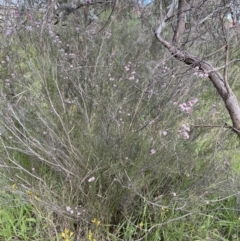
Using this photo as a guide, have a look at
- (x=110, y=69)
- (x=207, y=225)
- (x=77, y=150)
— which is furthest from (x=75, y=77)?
(x=207, y=225)

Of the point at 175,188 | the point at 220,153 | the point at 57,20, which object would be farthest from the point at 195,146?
the point at 57,20

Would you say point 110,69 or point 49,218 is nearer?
point 49,218

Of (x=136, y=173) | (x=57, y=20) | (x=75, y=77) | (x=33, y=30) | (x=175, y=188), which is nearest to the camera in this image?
(x=136, y=173)

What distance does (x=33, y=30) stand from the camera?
8.82 feet

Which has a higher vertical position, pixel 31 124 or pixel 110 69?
pixel 110 69

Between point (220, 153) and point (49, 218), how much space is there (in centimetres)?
115

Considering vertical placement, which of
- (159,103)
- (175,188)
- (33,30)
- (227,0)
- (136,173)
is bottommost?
(175,188)

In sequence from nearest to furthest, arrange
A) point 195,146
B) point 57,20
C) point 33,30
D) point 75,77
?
point 195,146 → point 75,77 → point 33,30 → point 57,20

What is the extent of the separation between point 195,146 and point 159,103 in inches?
18.4

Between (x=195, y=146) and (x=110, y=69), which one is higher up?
(x=110, y=69)

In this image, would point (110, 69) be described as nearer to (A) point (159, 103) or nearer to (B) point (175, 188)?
(A) point (159, 103)

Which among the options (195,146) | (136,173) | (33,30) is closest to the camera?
(136,173)

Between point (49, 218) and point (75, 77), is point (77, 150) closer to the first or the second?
point (49, 218)

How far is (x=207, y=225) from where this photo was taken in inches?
78.5
